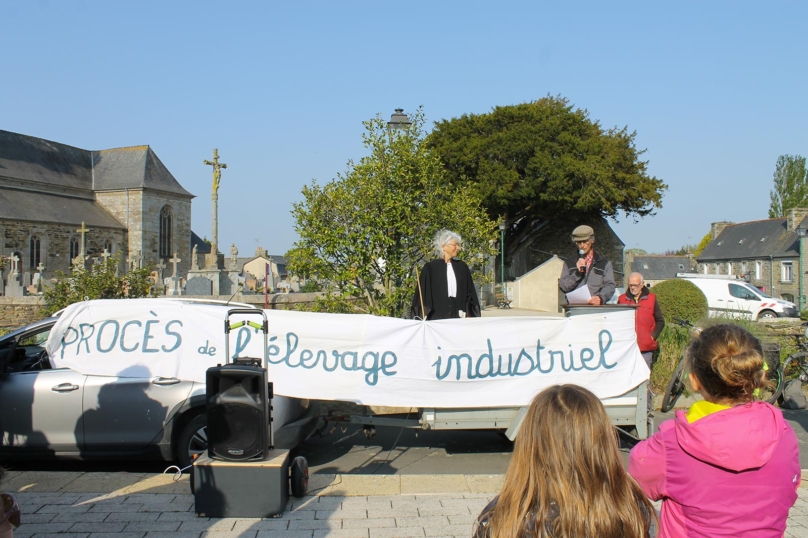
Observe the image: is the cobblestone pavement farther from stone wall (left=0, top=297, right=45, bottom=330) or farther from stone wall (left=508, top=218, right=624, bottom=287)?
stone wall (left=508, top=218, right=624, bottom=287)

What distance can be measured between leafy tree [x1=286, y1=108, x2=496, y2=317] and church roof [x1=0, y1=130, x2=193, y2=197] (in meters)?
59.9

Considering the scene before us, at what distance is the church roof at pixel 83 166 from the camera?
62000 mm

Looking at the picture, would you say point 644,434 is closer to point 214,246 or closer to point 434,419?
point 434,419

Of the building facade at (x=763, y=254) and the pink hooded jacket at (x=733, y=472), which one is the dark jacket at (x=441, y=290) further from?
the building facade at (x=763, y=254)

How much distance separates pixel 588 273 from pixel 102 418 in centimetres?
502

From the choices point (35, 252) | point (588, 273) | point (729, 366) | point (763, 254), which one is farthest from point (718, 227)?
point (729, 366)

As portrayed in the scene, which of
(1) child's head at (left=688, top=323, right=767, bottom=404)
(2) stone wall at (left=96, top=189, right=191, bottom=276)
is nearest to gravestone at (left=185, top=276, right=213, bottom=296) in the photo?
(1) child's head at (left=688, top=323, right=767, bottom=404)

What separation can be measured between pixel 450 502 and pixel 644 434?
2.25 m

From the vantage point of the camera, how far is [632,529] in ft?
6.82

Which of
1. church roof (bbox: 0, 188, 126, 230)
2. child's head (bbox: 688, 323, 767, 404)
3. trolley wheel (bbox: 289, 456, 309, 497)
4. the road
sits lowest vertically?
the road

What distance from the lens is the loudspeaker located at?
4906 millimetres

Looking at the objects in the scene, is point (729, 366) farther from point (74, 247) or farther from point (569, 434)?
point (74, 247)

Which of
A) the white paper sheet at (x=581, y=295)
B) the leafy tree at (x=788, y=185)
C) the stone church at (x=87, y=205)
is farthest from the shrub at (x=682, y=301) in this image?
the leafy tree at (x=788, y=185)

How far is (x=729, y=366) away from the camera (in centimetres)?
247
